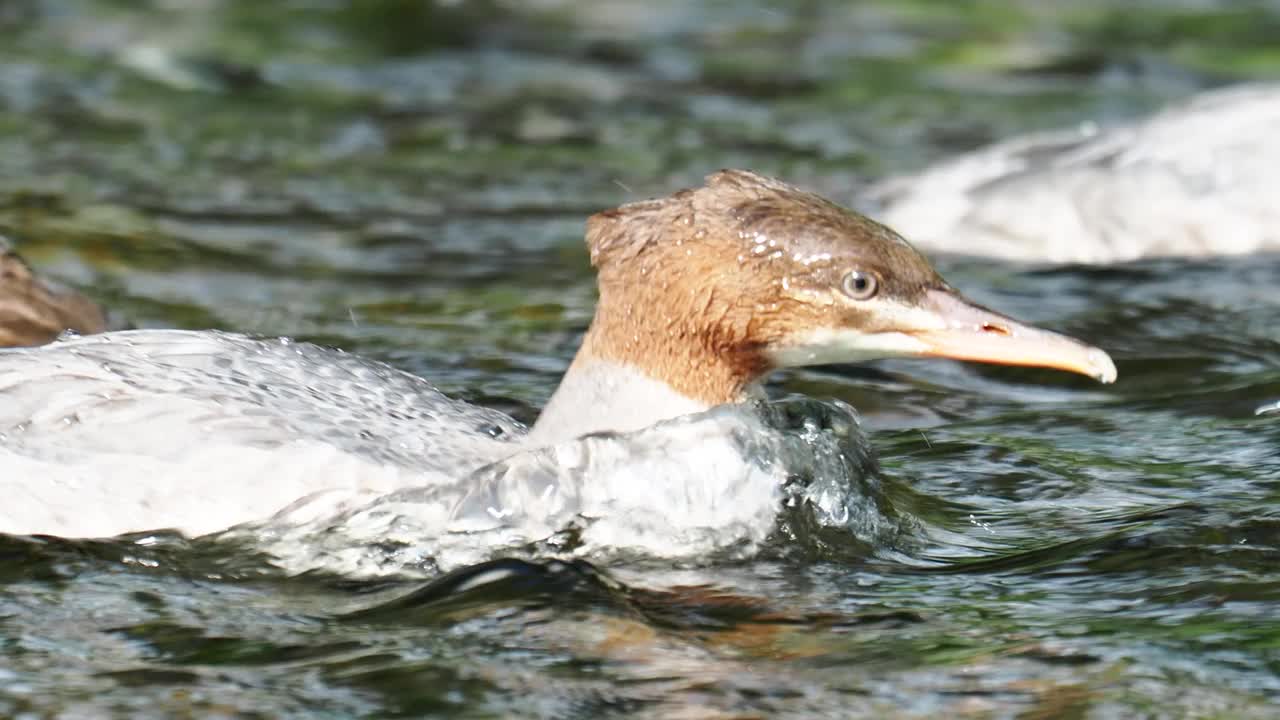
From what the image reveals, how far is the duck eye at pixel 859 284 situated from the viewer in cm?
545

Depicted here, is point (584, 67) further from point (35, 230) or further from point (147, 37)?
point (35, 230)

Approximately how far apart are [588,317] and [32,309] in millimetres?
2081

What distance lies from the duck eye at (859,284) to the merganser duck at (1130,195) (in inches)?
155

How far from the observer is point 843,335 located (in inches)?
218

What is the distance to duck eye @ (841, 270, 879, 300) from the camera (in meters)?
5.45

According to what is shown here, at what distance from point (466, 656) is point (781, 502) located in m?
1.15

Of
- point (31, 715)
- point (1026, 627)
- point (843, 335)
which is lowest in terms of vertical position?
point (31, 715)

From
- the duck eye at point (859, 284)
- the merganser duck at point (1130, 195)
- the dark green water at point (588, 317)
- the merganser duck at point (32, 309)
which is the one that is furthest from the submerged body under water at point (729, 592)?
the merganser duck at point (1130, 195)

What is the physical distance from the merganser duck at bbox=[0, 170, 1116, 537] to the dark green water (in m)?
0.14

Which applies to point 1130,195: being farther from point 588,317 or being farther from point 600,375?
point 600,375

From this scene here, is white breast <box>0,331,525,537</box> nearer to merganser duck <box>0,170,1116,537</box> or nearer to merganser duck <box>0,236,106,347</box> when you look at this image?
merganser duck <box>0,170,1116,537</box>

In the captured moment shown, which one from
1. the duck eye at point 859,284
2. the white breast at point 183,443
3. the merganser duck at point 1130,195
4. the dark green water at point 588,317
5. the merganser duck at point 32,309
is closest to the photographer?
the dark green water at point 588,317

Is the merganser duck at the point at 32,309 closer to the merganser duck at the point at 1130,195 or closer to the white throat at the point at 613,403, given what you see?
the white throat at the point at 613,403

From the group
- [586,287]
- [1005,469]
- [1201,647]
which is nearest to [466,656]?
[1201,647]
